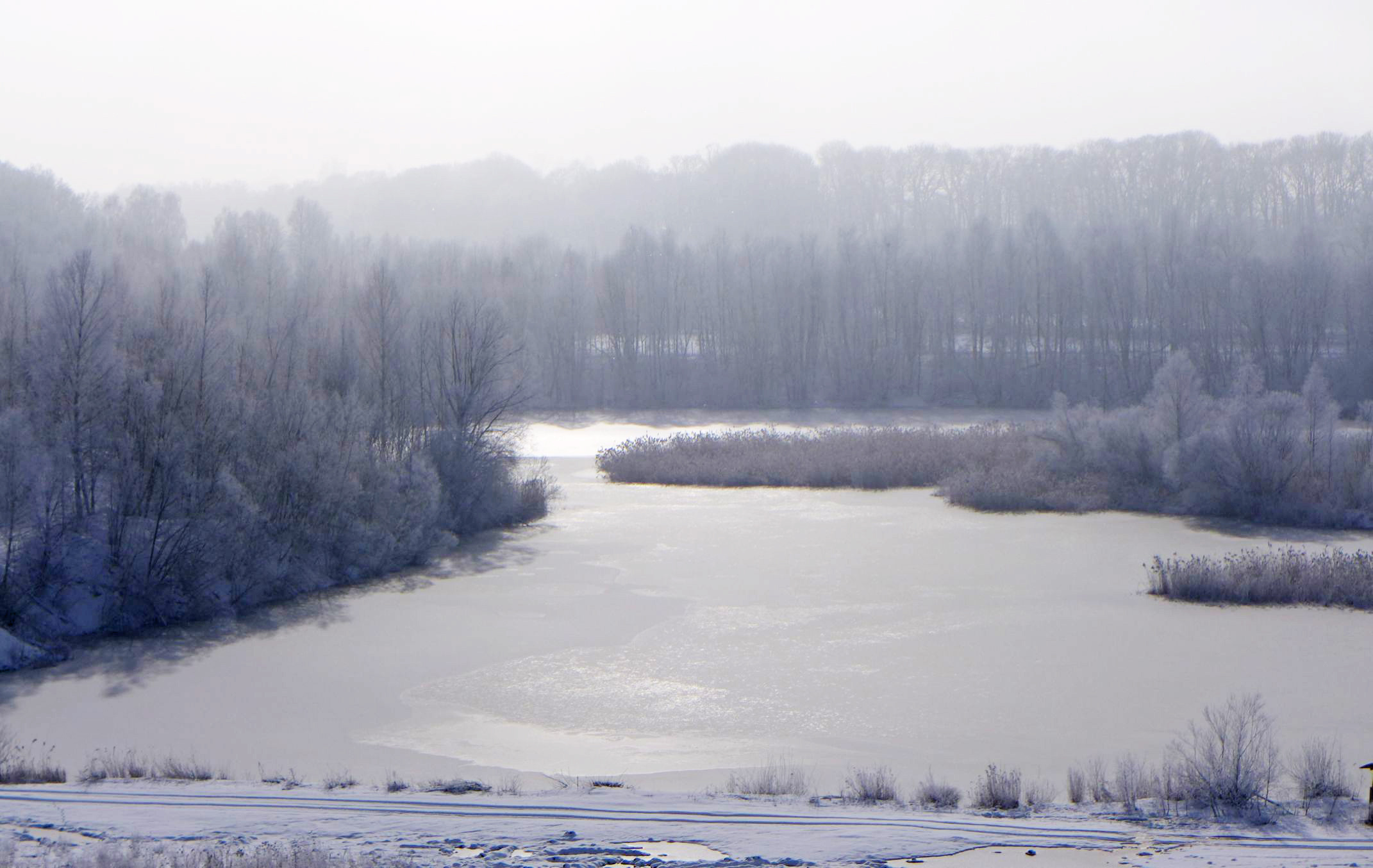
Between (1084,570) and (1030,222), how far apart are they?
123 ft

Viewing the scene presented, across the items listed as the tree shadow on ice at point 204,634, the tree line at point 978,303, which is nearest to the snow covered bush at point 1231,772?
the tree shadow on ice at point 204,634

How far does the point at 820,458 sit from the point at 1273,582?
13993mm

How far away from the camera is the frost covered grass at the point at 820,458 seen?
87.1 feet

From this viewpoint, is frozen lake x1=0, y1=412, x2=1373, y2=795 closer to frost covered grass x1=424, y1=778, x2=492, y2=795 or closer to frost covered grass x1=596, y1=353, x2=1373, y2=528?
frost covered grass x1=424, y1=778, x2=492, y2=795

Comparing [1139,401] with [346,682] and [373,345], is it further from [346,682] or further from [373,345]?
[346,682]

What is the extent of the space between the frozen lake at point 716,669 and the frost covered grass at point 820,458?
25.1 ft

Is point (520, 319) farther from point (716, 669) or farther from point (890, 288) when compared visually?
point (716, 669)

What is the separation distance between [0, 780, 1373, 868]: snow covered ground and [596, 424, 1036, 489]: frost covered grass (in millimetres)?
19308

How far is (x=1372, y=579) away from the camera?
46.3 feet

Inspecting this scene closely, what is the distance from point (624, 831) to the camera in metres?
6.32

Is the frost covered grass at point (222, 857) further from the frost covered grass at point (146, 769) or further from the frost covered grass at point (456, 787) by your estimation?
the frost covered grass at point (146, 769)

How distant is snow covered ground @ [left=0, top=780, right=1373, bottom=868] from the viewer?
19.1 feet

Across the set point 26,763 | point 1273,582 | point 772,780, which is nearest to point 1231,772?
point 772,780

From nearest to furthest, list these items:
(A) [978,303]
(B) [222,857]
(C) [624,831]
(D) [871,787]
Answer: (B) [222,857]
(C) [624,831]
(D) [871,787]
(A) [978,303]
